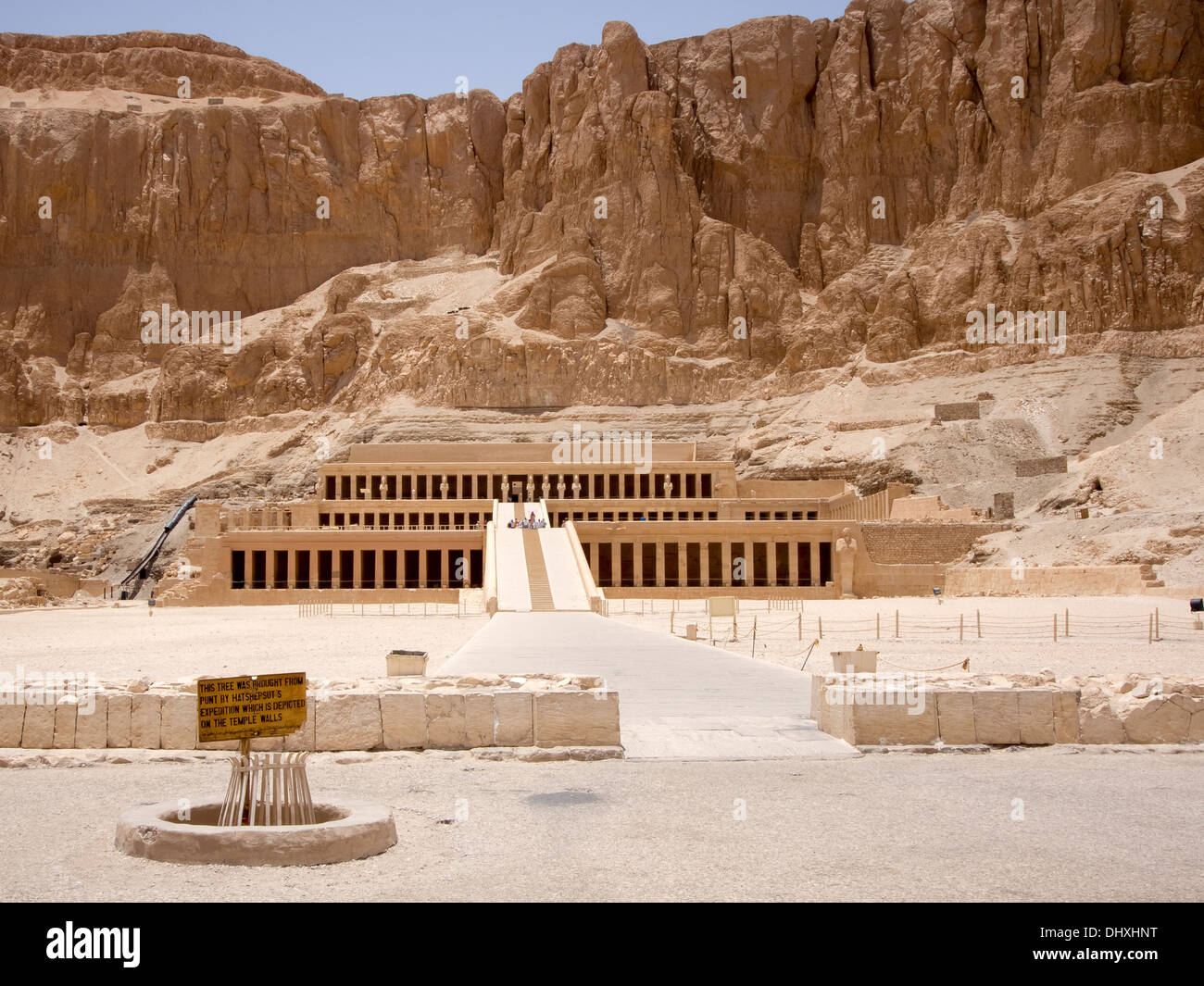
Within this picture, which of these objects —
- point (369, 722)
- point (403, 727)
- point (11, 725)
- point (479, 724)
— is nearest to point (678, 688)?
point (479, 724)

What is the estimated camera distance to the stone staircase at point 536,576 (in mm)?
42062

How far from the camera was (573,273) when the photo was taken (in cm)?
9869

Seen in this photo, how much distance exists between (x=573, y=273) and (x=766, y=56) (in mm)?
28766

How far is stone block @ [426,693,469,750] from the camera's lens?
13.2 metres

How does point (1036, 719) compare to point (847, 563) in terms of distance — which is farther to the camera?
point (847, 563)

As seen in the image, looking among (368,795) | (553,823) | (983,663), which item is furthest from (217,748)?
(983,663)

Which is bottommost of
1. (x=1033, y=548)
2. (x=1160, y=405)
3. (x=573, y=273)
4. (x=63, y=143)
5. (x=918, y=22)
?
(x=1033, y=548)

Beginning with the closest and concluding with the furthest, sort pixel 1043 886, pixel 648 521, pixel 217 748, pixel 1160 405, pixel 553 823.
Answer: pixel 1043 886 → pixel 553 823 → pixel 217 748 → pixel 648 521 → pixel 1160 405

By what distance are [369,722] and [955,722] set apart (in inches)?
245

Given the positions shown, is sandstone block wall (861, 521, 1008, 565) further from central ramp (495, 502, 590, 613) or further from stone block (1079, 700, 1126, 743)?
stone block (1079, 700, 1126, 743)

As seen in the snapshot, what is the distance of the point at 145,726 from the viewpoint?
43.3 ft

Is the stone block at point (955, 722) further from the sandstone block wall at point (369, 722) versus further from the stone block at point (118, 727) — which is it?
the stone block at point (118, 727)

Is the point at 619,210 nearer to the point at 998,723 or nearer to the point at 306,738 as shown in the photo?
the point at 998,723

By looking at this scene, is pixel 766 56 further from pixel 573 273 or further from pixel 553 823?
pixel 553 823
